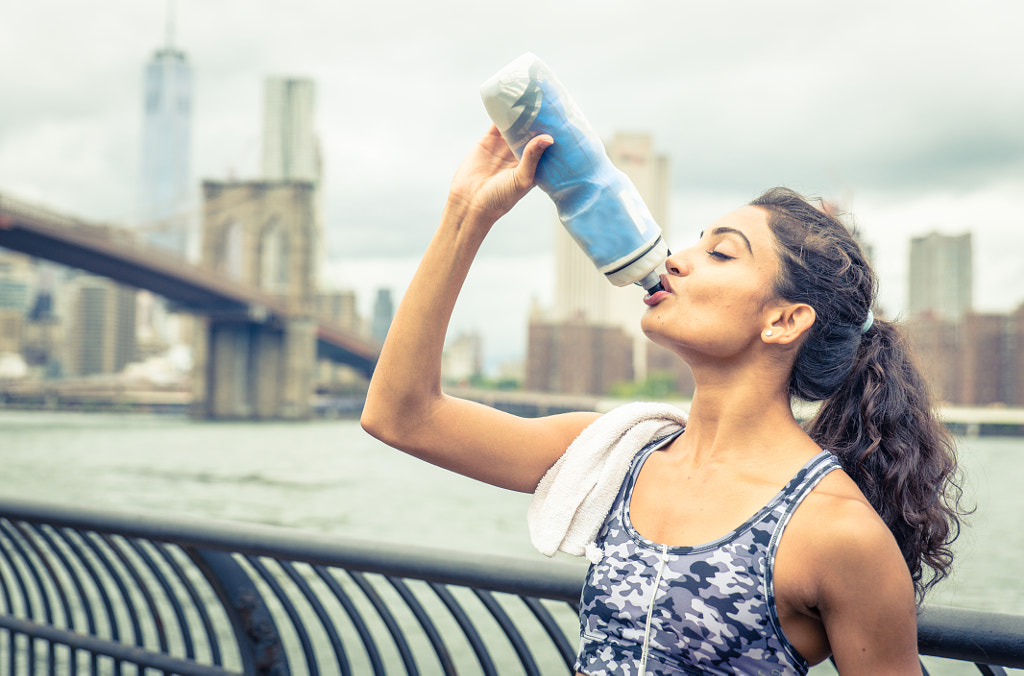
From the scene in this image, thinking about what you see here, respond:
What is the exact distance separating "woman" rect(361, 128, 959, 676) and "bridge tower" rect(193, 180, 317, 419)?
35.9 metres

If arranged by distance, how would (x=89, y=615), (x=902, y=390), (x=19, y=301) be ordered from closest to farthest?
(x=902, y=390), (x=89, y=615), (x=19, y=301)

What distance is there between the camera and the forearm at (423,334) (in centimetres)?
129

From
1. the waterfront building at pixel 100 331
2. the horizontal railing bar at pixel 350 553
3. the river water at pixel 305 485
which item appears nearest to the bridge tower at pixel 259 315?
the river water at pixel 305 485

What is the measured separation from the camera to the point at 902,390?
4.16 feet

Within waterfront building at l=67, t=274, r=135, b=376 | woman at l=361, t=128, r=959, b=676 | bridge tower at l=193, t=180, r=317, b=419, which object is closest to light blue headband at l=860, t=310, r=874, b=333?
woman at l=361, t=128, r=959, b=676

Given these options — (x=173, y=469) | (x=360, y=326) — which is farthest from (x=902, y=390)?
(x=360, y=326)

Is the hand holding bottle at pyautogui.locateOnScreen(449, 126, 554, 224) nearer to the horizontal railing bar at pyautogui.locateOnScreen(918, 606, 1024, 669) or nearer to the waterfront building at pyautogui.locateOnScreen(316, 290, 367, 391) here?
the horizontal railing bar at pyautogui.locateOnScreen(918, 606, 1024, 669)

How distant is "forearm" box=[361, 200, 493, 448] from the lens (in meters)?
1.29

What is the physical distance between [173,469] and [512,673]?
22788 millimetres

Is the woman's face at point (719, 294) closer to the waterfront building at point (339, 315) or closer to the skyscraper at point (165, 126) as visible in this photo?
the waterfront building at point (339, 315)

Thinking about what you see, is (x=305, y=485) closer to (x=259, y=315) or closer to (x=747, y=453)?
(x=259, y=315)

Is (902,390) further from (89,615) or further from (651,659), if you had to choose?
(89,615)

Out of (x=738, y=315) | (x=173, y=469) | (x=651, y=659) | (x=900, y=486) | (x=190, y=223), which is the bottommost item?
(x=173, y=469)

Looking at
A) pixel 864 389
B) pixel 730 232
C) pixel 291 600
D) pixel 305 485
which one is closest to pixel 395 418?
pixel 730 232
